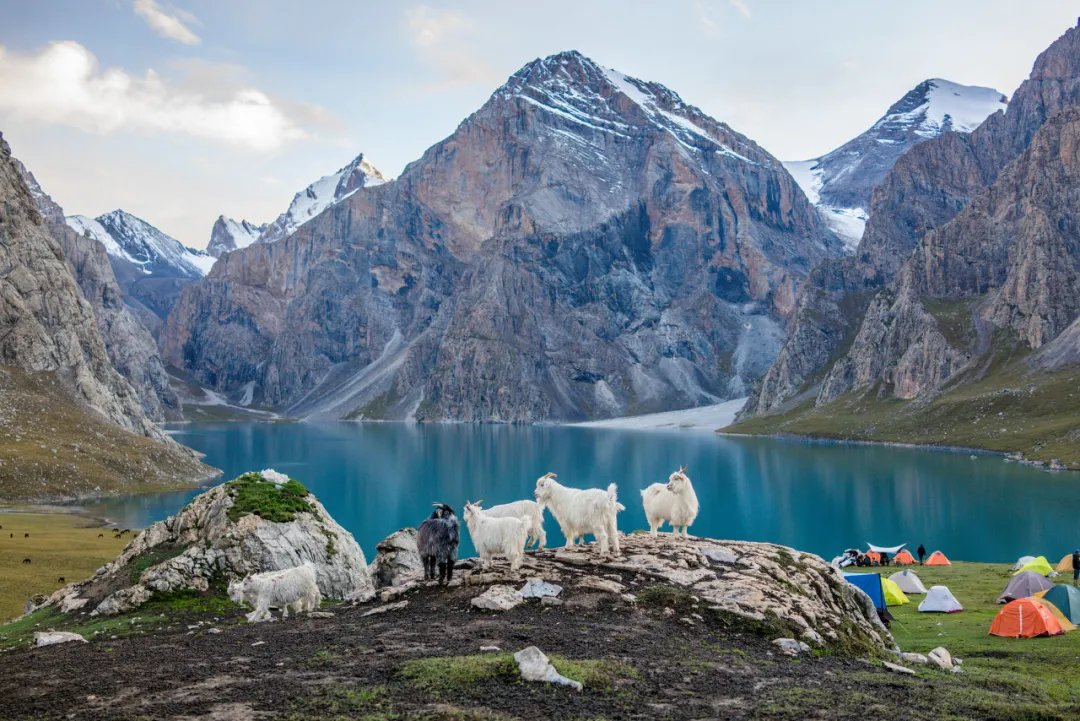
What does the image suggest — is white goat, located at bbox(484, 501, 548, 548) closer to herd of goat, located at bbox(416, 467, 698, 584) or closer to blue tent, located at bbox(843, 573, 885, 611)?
herd of goat, located at bbox(416, 467, 698, 584)

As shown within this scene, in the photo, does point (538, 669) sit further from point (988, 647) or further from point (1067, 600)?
point (1067, 600)

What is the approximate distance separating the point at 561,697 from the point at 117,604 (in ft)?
68.0

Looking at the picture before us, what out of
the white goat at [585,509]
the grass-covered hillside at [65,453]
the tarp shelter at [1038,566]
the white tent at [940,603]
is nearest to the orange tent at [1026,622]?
the white tent at [940,603]

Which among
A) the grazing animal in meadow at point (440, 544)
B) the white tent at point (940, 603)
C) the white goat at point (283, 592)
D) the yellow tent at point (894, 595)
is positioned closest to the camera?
the grazing animal in meadow at point (440, 544)

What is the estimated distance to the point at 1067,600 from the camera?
117 ft

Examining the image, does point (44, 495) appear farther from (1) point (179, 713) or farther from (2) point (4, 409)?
(1) point (179, 713)

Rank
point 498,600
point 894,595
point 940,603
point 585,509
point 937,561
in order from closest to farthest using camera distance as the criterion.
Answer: point 498,600, point 585,509, point 940,603, point 894,595, point 937,561

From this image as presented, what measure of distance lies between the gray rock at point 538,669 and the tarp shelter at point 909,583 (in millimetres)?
39880

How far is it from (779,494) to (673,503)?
9898 cm

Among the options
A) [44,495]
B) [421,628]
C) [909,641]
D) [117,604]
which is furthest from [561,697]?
[44,495]

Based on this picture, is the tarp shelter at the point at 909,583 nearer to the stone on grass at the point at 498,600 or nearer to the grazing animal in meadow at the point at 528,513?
the grazing animal in meadow at the point at 528,513

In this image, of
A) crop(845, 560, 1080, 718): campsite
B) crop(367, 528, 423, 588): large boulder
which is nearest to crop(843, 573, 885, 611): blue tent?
crop(845, 560, 1080, 718): campsite

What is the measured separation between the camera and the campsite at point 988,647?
61.9 feet

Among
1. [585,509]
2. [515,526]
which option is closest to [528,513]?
[585,509]
